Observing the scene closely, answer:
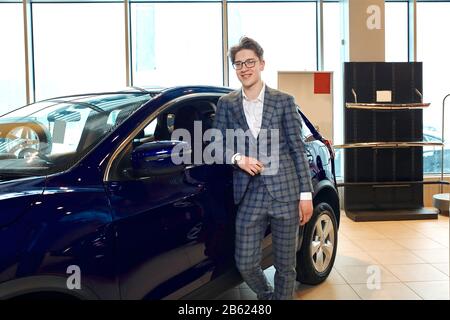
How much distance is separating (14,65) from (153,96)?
4.36 meters

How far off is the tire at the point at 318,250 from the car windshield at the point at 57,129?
4.42 ft

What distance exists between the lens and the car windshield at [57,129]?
4.97 feet

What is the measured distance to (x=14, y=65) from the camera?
530 cm

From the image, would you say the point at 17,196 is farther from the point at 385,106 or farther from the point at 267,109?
the point at 385,106

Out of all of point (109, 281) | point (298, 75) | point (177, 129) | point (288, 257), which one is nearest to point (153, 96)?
point (177, 129)

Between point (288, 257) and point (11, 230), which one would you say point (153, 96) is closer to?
point (11, 230)

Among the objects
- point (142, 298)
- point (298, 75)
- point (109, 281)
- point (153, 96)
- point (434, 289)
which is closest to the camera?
point (109, 281)

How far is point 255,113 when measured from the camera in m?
1.90

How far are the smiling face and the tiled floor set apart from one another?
1.32m

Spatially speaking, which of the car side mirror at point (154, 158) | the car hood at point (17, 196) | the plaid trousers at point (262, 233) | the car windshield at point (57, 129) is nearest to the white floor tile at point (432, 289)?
the plaid trousers at point (262, 233)

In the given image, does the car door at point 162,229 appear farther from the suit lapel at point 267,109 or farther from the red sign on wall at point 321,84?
the red sign on wall at point 321,84

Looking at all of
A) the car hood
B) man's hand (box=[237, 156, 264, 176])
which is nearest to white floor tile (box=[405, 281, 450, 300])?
man's hand (box=[237, 156, 264, 176])

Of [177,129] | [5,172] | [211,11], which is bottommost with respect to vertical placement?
[5,172]

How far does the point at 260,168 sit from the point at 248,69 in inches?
17.7
